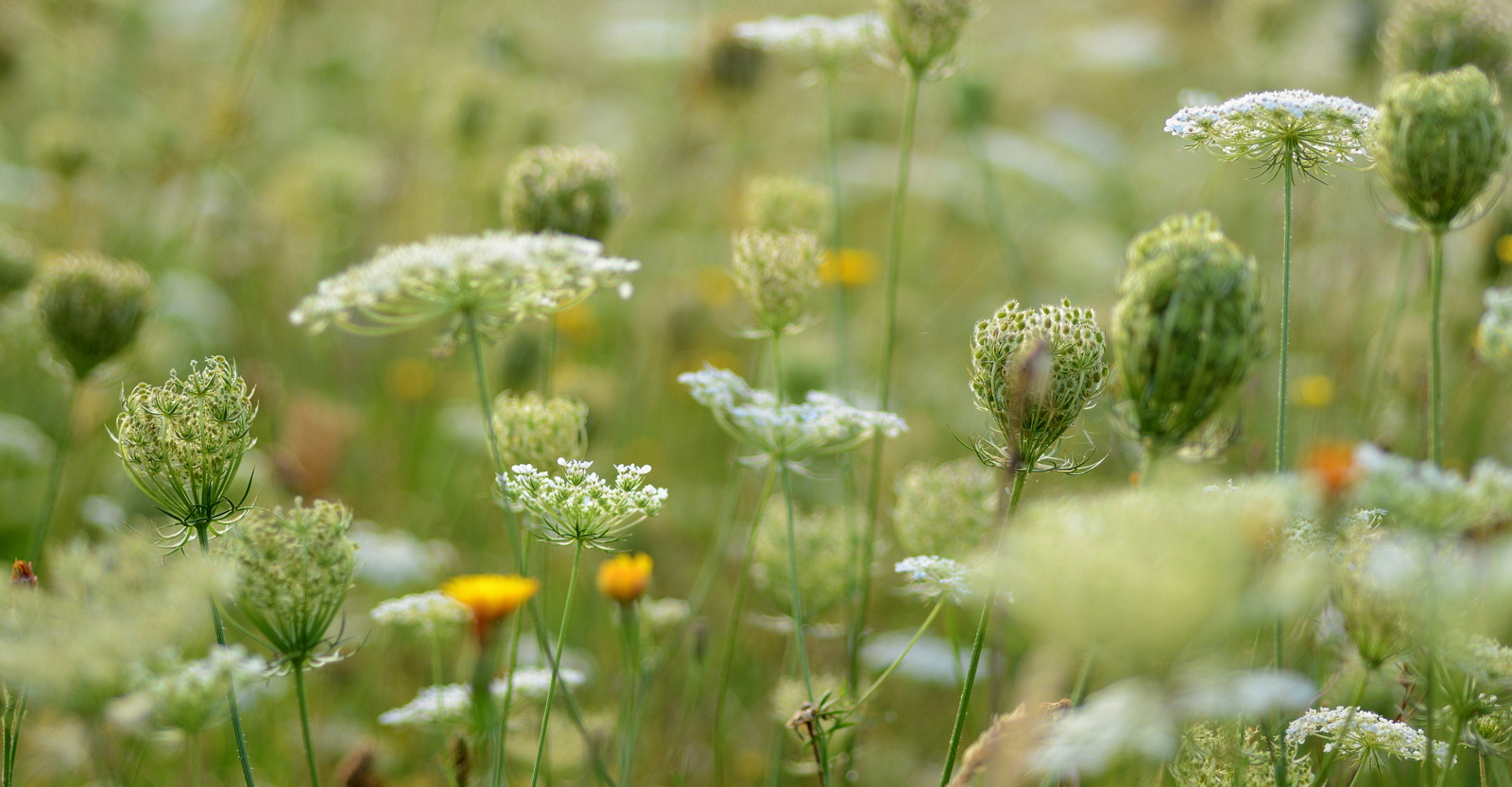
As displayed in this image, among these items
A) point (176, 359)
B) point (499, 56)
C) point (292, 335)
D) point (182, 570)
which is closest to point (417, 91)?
point (499, 56)

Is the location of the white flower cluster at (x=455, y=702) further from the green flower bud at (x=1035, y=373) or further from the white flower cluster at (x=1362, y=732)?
the white flower cluster at (x=1362, y=732)

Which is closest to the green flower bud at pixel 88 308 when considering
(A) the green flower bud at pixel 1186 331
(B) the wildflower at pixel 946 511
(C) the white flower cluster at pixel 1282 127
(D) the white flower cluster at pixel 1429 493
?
(B) the wildflower at pixel 946 511

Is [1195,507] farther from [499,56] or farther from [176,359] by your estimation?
[499,56]

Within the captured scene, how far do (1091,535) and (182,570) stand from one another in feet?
4.81

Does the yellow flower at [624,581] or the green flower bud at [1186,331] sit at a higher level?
the green flower bud at [1186,331]

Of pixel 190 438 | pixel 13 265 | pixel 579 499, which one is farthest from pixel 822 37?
pixel 13 265

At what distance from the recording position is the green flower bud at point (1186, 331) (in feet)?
6.13

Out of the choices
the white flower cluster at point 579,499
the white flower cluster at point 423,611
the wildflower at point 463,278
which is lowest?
the white flower cluster at point 423,611

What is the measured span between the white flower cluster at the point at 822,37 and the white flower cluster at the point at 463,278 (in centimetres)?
166

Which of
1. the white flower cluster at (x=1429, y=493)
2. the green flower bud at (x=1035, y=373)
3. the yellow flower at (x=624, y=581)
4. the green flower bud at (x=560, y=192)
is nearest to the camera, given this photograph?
the white flower cluster at (x=1429, y=493)

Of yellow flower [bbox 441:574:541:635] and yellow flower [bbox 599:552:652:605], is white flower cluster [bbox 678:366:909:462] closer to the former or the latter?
yellow flower [bbox 599:552:652:605]

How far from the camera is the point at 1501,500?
169 cm

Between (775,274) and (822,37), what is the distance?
1.33 m

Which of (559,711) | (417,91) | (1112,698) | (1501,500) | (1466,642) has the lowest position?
(559,711)
